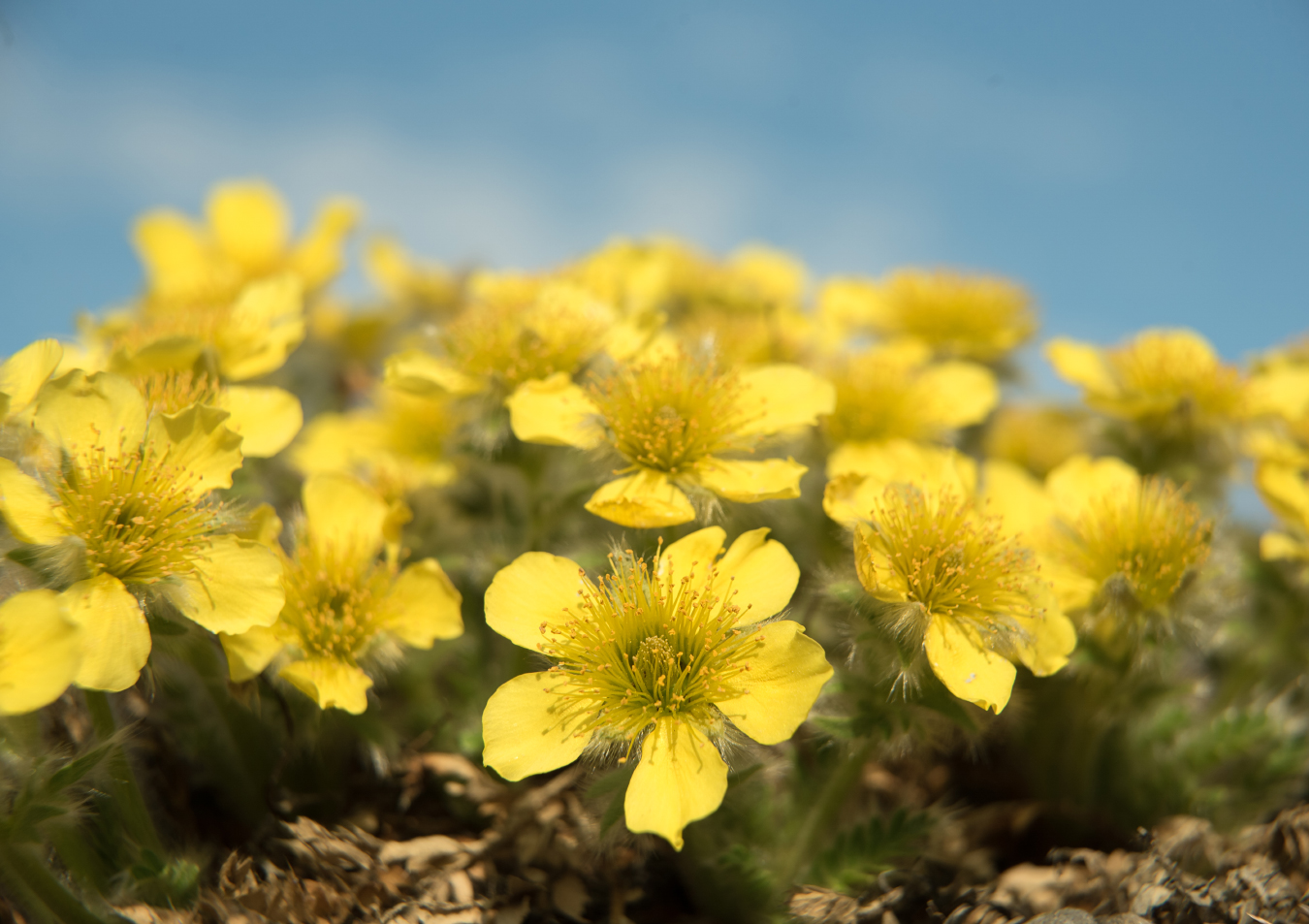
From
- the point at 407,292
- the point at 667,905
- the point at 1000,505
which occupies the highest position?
the point at 407,292

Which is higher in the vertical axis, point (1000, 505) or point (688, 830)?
point (1000, 505)

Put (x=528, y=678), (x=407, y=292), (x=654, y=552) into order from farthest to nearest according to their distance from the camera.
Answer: (x=407, y=292) < (x=654, y=552) < (x=528, y=678)

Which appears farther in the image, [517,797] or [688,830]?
[517,797]

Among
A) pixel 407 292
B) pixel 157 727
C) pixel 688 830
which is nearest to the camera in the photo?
pixel 688 830

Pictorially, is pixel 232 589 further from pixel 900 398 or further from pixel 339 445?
pixel 900 398

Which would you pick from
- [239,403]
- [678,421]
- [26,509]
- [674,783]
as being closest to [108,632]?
[26,509]

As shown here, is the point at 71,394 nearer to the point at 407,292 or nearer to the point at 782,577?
the point at 782,577

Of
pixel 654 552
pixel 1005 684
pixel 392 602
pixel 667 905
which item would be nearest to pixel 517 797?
pixel 667 905
